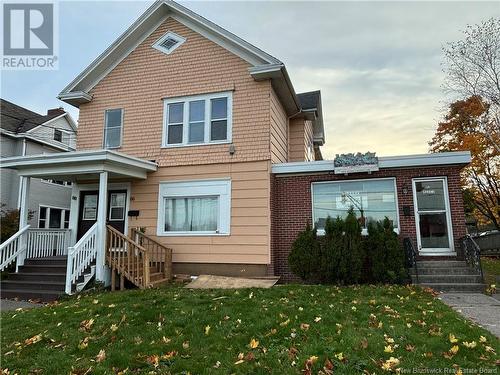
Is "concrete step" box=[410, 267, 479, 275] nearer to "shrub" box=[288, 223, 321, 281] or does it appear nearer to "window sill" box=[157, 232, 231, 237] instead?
"shrub" box=[288, 223, 321, 281]

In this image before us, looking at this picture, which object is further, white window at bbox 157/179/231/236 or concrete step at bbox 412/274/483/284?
white window at bbox 157/179/231/236

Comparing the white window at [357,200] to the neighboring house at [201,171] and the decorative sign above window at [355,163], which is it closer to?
the neighboring house at [201,171]

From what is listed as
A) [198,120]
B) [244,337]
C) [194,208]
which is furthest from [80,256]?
[244,337]

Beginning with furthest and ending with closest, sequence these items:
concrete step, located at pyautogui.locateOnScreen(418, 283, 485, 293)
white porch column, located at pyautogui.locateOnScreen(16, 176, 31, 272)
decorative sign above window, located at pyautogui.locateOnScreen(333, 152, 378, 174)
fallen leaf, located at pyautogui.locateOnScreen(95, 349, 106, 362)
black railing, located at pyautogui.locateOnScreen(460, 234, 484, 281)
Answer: white porch column, located at pyautogui.locateOnScreen(16, 176, 31, 272) < decorative sign above window, located at pyautogui.locateOnScreen(333, 152, 378, 174) < black railing, located at pyautogui.locateOnScreen(460, 234, 484, 281) < concrete step, located at pyautogui.locateOnScreen(418, 283, 485, 293) < fallen leaf, located at pyautogui.locateOnScreen(95, 349, 106, 362)

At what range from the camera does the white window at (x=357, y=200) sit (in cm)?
1047

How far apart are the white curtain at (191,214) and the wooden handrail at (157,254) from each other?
75 cm

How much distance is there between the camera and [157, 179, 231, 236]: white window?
11.0 m

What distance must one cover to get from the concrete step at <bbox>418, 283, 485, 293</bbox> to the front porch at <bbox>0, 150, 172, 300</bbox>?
280 inches

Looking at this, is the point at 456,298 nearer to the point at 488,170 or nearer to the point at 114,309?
the point at 114,309

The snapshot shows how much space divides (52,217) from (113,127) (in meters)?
11.1

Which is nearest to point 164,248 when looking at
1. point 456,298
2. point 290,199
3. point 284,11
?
point 290,199

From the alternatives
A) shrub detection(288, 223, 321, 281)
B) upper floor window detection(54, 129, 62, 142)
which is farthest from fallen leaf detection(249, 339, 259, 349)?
upper floor window detection(54, 129, 62, 142)

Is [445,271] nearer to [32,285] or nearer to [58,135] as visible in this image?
[32,285]

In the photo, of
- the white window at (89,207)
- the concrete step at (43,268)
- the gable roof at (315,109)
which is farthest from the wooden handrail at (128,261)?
the gable roof at (315,109)
